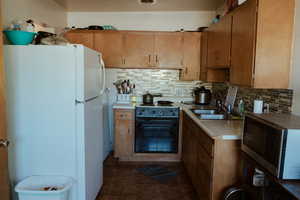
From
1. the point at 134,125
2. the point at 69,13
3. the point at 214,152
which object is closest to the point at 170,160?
the point at 134,125

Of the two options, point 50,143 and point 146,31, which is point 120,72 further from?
point 50,143

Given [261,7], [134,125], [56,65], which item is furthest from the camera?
[134,125]

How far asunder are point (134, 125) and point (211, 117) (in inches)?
50.2

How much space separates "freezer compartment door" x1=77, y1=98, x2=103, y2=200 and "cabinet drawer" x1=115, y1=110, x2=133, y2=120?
877mm

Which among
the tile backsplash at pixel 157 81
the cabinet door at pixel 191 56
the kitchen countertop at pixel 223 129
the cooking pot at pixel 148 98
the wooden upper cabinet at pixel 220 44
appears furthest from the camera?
the tile backsplash at pixel 157 81

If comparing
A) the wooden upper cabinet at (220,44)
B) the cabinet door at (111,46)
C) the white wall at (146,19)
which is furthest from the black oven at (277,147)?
the white wall at (146,19)

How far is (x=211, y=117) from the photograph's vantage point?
2580 millimetres

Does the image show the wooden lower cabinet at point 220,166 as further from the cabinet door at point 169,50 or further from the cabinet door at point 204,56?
the cabinet door at point 169,50

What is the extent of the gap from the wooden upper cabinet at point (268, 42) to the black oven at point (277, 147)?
534mm

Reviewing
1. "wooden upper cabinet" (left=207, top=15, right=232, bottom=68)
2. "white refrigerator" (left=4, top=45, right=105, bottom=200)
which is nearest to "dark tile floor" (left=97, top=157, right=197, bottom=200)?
"white refrigerator" (left=4, top=45, right=105, bottom=200)

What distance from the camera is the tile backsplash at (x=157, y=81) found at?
3.84m

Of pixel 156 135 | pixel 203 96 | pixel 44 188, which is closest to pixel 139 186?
pixel 156 135

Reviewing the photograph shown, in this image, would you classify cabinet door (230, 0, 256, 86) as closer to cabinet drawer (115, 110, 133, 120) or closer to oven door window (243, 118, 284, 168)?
oven door window (243, 118, 284, 168)

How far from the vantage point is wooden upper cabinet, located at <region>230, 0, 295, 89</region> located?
5.67ft
